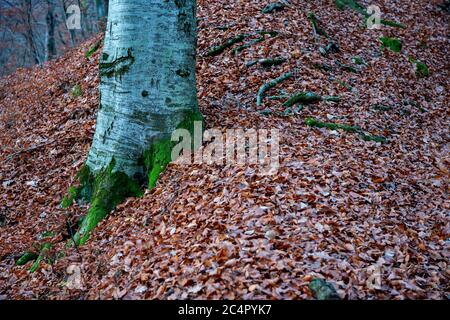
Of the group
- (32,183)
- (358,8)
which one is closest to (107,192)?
(32,183)

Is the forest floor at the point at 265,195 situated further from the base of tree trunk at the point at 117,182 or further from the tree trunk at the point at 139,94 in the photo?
the tree trunk at the point at 139,94

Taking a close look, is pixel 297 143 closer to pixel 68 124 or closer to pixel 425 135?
pixel 425 135

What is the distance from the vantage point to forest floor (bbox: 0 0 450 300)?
3.68 m

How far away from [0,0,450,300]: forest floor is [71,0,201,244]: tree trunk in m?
0.37

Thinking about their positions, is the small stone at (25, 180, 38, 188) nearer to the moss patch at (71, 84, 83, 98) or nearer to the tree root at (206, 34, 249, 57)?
the moss patch at (71, 84, 83, 98)

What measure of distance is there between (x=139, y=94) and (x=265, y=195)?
2336mm

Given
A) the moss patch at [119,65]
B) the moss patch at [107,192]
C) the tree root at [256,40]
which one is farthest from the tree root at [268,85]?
the moss patch at [107,192]

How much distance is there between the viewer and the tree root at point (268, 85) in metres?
7.06

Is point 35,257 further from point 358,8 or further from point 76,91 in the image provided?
point 358,8

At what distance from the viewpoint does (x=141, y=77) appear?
17.4 ft

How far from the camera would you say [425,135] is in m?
7.28

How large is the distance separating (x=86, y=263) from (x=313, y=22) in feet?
26.3
